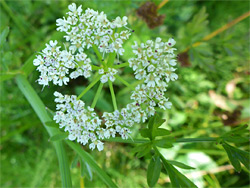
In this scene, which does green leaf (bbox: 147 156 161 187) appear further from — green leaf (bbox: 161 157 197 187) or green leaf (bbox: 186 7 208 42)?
green leaf (bbox: 186 7 208 42)

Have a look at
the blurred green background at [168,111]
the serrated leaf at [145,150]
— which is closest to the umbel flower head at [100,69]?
the serrated leaf at [145,150]

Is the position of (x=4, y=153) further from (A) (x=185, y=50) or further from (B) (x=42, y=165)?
(A) (x=185, y=50)

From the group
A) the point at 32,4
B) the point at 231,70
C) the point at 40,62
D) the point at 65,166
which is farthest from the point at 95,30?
the point at 231,70

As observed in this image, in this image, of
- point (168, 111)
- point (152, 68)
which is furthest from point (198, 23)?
point (152, 68)

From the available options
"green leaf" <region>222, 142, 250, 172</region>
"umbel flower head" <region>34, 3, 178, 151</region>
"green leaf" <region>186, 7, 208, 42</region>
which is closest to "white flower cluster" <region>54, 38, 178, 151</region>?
"umbel flower head" <region>34, 3, 178, 151</region>

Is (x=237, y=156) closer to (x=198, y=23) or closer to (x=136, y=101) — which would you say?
(x=136, y=101)
